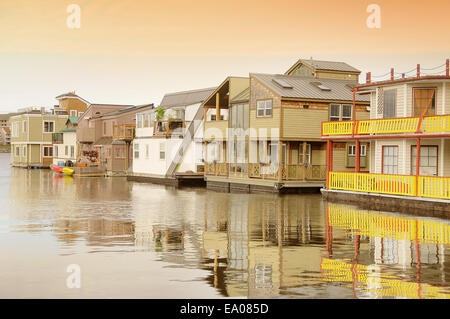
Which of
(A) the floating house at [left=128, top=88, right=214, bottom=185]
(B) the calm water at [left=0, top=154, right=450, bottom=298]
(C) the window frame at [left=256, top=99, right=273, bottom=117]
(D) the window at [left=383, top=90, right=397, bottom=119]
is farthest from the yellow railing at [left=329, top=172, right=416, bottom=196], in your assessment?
(A) the floating house at [left=128, top=88, right=214, bottom=185]

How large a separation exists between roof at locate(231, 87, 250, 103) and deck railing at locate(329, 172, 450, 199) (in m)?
12.4

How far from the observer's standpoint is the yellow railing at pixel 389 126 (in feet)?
107

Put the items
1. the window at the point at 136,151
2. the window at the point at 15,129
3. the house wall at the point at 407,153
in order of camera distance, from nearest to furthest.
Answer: the house wall at the point at 407,153 < the window at the point at 136,151 < the window at the point at 15,129

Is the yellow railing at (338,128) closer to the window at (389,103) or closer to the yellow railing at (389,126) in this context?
the yellow railing at (389,126)

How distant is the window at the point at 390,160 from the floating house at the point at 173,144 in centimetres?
2154

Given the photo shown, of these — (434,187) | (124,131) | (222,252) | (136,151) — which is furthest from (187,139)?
(222,252)

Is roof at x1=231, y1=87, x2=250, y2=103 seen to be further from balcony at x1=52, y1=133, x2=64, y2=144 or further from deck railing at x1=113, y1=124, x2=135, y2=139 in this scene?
balcony at x1=52, y1=133, x2=64, y2=144

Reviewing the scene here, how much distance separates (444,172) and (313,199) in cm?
875

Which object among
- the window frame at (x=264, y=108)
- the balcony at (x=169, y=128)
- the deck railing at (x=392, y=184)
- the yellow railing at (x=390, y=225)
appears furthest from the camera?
the balcony at (x=169, y=128)

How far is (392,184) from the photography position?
107ft

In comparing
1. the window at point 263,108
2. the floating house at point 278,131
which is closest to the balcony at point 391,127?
the floating house at point 278,131

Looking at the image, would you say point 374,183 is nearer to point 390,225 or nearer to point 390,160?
point 390,160

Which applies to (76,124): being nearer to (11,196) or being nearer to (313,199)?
(11,196)

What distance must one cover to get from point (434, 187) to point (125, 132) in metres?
43.9
